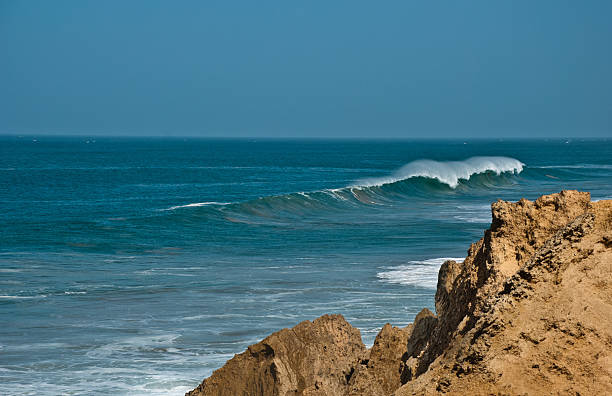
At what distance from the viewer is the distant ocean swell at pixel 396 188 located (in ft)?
119

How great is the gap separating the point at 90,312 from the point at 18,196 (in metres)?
33.0

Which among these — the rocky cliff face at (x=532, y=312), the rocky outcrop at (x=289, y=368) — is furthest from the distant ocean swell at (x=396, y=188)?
the rocky cliff face at (x=532, y=312)

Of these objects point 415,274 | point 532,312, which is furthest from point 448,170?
point 532,312

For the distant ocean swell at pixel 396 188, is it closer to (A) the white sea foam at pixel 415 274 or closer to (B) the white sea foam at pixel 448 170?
(B) the white sea foam at pixel 448 170

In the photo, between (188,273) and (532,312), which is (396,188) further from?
(532,312)

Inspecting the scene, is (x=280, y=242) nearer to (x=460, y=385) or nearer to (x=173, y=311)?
(x=173, y=311)

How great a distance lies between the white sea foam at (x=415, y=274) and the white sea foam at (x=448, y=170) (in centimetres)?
2852

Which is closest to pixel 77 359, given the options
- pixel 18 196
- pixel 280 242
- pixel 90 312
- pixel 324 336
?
pixel 90 312

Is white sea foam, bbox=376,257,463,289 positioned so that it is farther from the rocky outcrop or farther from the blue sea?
the rocky outcrop

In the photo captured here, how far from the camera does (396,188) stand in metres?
48.0

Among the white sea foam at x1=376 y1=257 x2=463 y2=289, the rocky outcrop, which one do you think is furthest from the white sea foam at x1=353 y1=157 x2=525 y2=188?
the rocky outcrop

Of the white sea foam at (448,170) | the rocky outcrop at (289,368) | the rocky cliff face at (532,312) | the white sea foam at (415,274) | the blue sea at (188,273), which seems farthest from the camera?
the white sea foam at (448,170)

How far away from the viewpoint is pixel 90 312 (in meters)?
14.0

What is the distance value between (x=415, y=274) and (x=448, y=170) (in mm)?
41134
